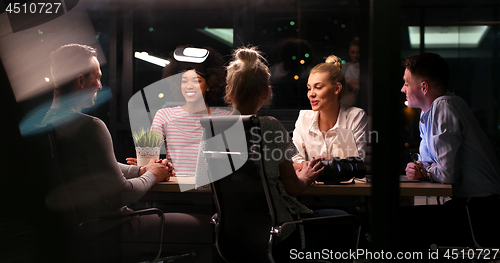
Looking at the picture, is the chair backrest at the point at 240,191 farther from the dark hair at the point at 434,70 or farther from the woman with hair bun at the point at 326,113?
the dark hair at the point at 434,70

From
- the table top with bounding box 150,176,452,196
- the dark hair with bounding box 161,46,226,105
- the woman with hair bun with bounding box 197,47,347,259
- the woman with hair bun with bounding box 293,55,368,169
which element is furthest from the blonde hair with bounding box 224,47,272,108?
the dark hair with bounding box 161,46,226,105

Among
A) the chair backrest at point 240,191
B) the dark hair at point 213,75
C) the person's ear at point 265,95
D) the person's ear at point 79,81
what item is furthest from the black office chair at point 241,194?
the dark hair at point 213,75

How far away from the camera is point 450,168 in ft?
6.58

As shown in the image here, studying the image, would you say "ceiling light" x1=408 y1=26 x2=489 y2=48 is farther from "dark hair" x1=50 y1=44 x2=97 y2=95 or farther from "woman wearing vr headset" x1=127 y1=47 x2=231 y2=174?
"dark hair" x1=50 y1=44 x2=97 y2=95

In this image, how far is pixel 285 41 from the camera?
171 inches

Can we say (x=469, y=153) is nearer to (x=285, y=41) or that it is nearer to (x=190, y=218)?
(x=190, y=218)

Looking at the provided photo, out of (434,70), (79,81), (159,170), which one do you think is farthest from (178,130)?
(434,70)

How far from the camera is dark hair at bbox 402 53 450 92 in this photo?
2279mm

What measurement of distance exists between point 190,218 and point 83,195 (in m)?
0.63

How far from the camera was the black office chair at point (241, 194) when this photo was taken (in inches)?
58.5

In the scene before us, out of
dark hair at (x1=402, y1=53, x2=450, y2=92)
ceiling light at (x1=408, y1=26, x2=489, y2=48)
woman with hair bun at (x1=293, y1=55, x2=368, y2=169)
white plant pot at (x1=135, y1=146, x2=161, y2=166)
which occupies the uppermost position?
ceiling light at (x1=408, y1=26, x2=489, y2=48)

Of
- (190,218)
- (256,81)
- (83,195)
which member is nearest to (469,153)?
(256,81)

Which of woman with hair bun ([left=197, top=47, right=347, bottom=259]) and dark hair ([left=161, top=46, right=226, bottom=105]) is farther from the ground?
dark hair ([left=161, top=46, right=226, bottom=105])

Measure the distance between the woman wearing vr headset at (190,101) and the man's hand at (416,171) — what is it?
4.49 ft
